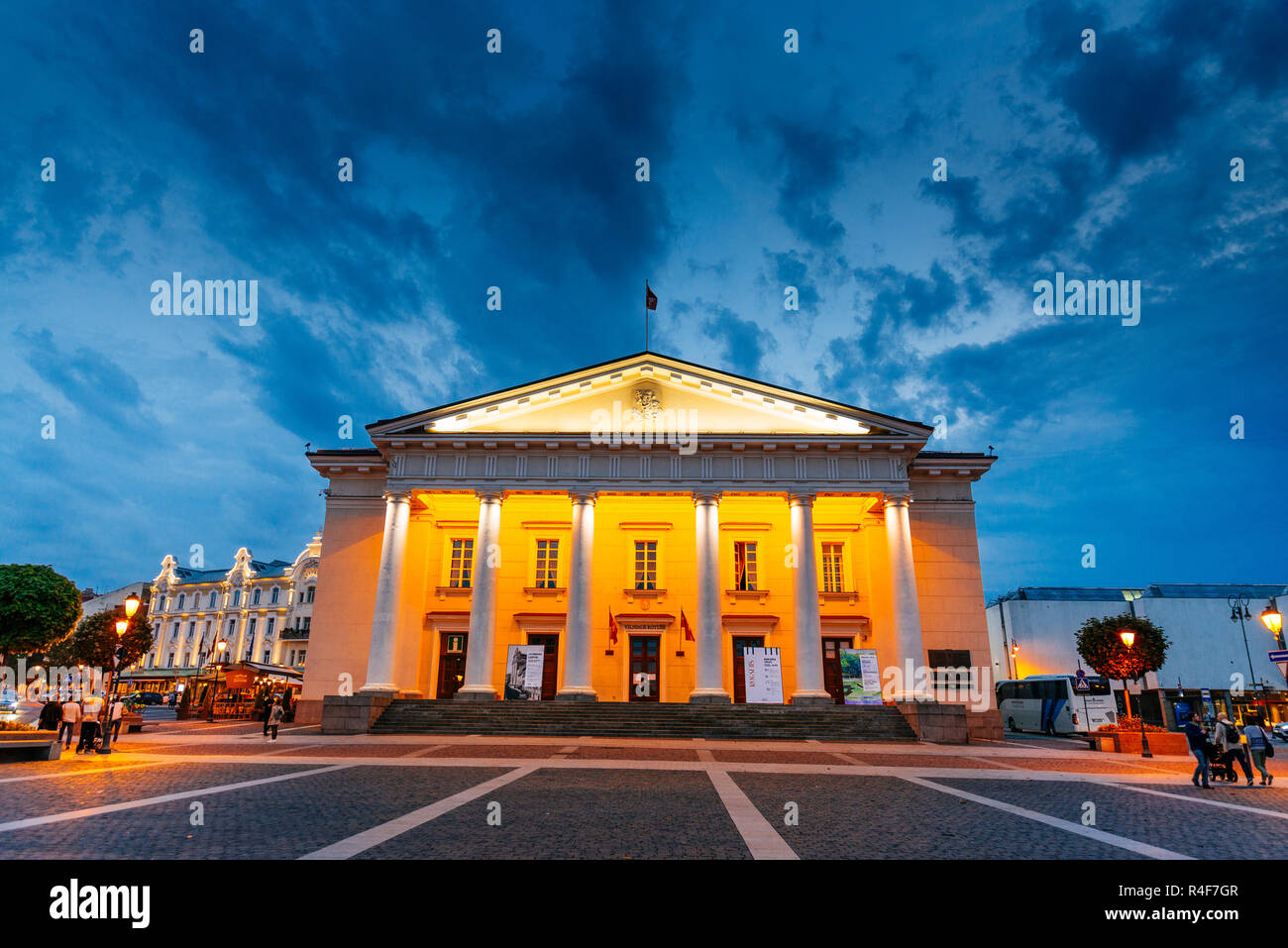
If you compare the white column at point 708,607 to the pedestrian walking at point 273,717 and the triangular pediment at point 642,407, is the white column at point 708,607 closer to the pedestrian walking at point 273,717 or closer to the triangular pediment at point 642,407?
the triangular pediment at point 642,407

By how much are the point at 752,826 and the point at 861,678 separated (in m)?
19.3

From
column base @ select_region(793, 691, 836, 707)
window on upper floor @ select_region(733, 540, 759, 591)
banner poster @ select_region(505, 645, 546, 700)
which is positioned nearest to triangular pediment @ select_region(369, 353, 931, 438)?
window on upper floor @ select_region(733, 540, 759, 591)

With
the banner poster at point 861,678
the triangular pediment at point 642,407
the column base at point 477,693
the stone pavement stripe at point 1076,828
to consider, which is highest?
the triangular pediment at point 642,407

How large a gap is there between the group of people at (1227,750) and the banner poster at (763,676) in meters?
13.1

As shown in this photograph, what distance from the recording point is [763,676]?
26.2 metres

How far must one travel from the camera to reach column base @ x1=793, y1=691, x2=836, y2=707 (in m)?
25.3

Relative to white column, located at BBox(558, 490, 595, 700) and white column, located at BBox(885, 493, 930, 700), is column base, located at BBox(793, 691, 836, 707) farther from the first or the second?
white column, located at BBox(558, 490, 595, 700)

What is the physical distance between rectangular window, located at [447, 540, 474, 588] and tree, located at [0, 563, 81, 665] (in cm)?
2074

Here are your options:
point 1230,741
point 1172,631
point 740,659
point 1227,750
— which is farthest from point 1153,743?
point 1172,631

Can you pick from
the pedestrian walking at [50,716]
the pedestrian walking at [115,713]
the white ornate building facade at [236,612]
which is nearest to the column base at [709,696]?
the pedestrian walking at [115,713]

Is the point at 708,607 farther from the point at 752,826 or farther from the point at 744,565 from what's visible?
the point at 752,826

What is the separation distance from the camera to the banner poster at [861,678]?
2542 cm

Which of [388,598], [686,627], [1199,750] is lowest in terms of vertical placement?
[1199,750]
